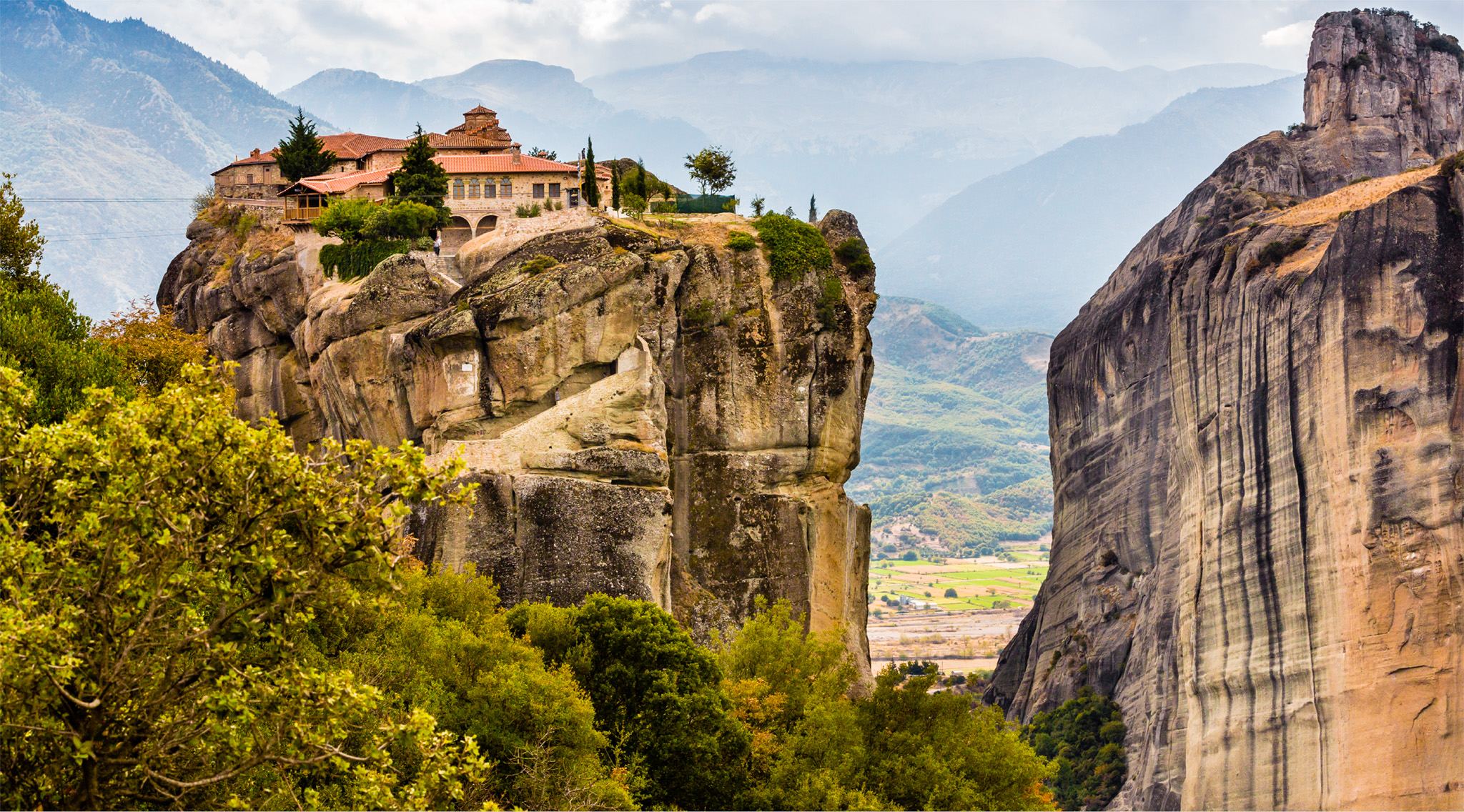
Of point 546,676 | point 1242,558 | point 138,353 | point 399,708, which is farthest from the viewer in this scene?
point 1242,558

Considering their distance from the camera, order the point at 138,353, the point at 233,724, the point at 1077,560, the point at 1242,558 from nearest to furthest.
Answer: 1. the point at 233,724
2. the point at 138,353
3. the point at 1242,558
4. the point at 1077,560

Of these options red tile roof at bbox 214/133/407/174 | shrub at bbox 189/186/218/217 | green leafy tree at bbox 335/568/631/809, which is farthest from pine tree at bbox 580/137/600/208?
green leafy tree at bbox 335/568/631/809

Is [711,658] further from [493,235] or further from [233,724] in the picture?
[493,235]

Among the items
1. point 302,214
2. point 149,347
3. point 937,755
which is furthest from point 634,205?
point 937,755

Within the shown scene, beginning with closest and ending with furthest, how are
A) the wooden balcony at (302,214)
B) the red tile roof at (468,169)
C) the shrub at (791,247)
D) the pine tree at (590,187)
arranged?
1. the shrub at (791,247)
2. the pine tree at (590,187)
3. the red tile roof at (468,169)
4. the wooden balcony at (302,214)

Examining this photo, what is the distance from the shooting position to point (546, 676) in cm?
4031

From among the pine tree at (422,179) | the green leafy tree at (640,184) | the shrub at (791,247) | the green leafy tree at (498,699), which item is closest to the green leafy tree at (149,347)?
the pine tree at (422,179)

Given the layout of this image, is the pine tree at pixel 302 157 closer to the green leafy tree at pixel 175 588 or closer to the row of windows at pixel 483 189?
the row of windows at pixel 483 189

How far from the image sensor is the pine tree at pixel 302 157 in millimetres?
80500

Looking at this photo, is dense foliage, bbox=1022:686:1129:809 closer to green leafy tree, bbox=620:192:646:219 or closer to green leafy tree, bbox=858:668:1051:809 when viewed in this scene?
green leafy tree, bbox=620:192:646:219

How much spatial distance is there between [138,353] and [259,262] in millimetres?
15713

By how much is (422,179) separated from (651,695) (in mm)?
35949

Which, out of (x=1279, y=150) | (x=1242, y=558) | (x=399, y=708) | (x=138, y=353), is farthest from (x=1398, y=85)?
(x=399, y=708)

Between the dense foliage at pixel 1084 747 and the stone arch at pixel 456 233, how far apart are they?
4546 centimetres
